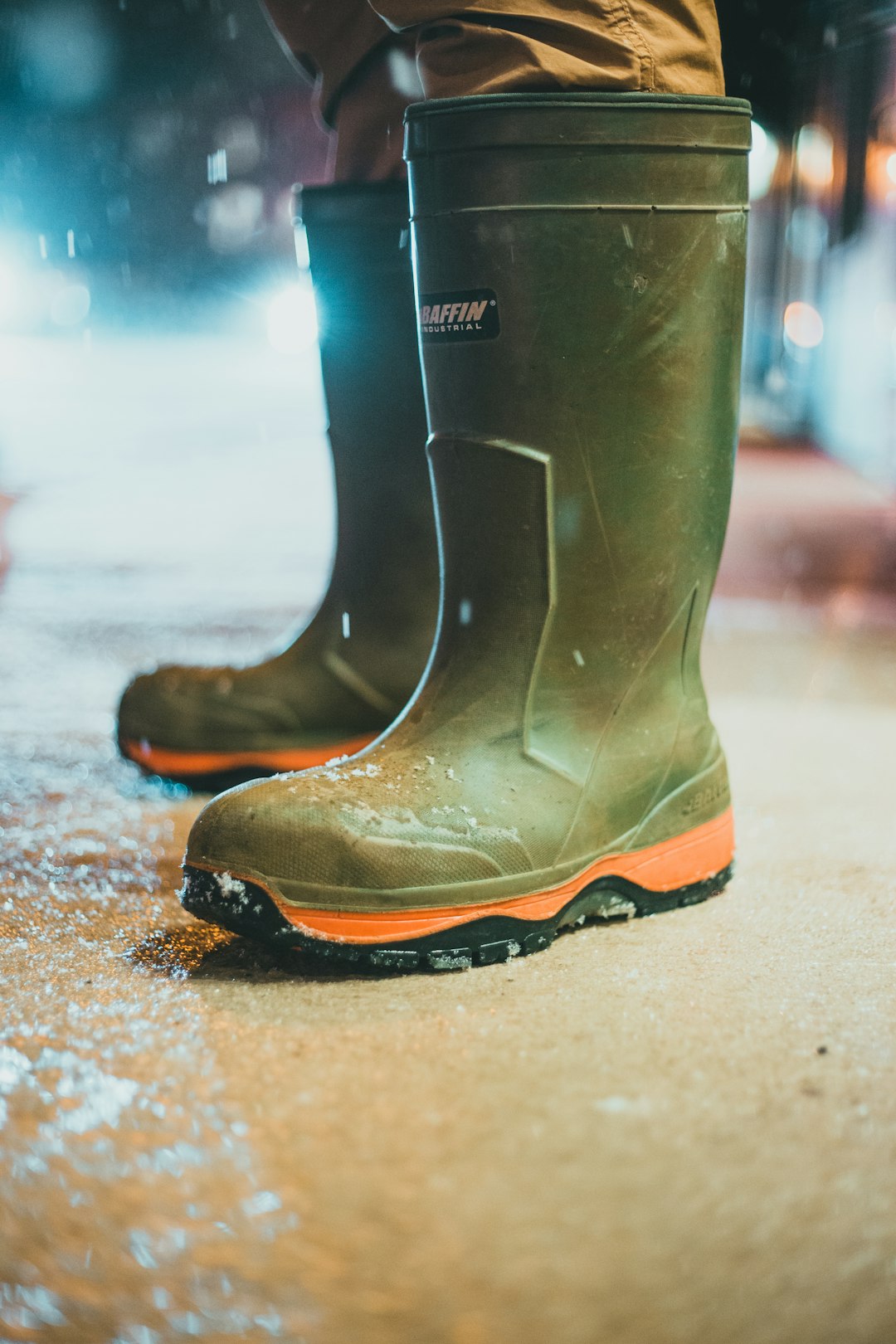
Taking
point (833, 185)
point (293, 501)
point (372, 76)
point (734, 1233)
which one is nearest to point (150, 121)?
point (833, 185)

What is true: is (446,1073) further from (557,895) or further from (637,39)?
(637,39)

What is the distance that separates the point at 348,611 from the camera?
4.09 ft

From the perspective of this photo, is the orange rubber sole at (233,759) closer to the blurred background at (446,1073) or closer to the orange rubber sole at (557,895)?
the blurred background at (446,1073)

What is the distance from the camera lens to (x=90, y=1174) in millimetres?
574

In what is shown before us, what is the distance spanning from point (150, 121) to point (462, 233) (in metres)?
16.3

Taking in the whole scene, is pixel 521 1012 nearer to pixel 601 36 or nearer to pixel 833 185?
pixel 601 36

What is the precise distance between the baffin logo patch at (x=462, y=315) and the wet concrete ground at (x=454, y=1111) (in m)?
0.42

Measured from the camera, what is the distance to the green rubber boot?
120cm

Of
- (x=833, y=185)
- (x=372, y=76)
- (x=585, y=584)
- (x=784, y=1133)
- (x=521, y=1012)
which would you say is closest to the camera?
(x=784, y=1133)

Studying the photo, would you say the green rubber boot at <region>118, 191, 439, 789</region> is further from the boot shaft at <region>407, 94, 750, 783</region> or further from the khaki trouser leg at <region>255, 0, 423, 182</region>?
the boot shaft at <region>407, 94, 750, 783</region>

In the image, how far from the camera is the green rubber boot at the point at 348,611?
3.92 feet

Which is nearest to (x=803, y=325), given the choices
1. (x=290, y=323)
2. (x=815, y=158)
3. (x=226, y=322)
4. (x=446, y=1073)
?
(x=815, y=158)

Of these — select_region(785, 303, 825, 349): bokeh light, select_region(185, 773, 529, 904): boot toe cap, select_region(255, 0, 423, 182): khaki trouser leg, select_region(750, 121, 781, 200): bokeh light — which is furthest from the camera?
select_region(750, 121, 781, 200): bokeh light

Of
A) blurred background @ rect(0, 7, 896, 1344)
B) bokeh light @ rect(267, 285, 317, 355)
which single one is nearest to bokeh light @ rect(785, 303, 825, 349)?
bokeh light @ rect(267, 285, 317, 355)
